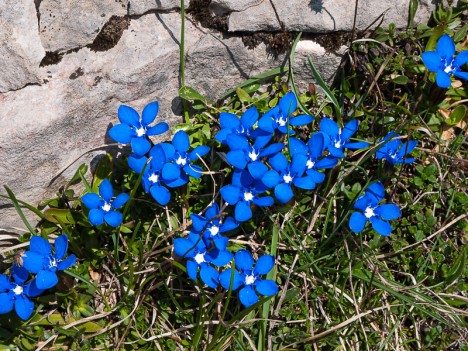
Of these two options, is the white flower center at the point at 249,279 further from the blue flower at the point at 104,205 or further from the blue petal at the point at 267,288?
the blue flower at the point at 104,205

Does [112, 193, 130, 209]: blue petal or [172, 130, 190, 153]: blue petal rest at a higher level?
[172, 130, 190, 153]: blue petal

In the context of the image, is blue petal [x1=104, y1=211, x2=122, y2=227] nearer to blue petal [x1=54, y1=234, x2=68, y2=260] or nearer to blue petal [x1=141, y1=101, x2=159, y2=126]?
blue petal [x1=54, y1=234, x2=68, y2=260]

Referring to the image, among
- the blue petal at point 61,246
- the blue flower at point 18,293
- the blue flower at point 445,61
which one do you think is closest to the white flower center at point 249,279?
the blue petal at point 61,246

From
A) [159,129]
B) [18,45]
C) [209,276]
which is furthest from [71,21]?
[209,276]

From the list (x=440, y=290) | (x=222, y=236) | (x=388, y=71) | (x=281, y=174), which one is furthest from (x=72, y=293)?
(x=388, y=71)

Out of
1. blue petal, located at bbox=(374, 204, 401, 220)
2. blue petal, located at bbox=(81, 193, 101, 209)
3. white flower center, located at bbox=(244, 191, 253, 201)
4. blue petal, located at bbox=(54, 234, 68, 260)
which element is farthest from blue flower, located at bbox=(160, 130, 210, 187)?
blue petal, located at bbox=(374, 204, 401, 220)

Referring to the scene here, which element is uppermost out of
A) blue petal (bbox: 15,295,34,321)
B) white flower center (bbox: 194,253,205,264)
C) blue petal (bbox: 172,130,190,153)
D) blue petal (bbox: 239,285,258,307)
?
blue petal (bbox: 172,130,190,153)
